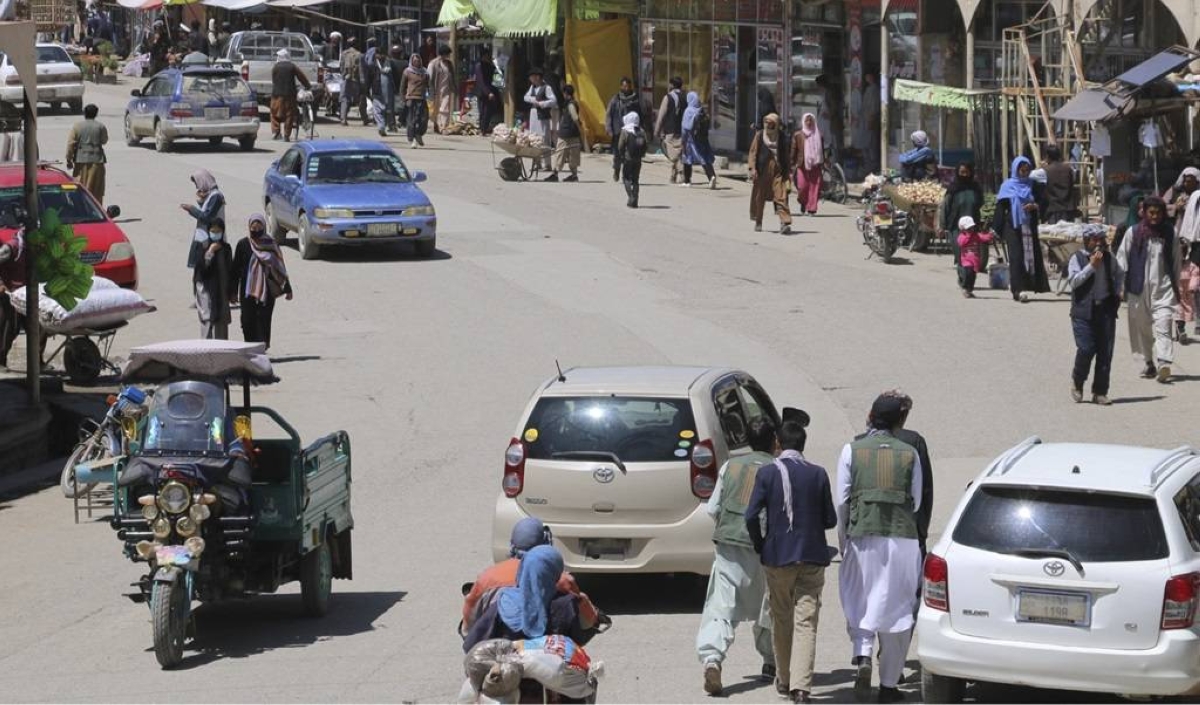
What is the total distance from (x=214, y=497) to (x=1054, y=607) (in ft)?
15.9

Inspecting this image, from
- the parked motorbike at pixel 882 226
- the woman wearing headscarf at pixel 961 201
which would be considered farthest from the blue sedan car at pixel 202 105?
the woman wearing headscarf at pixel 961 201

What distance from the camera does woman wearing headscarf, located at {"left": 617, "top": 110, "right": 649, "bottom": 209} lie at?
32684mm

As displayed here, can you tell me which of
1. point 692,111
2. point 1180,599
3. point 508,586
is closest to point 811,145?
point 692,111

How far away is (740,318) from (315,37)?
38.0 m

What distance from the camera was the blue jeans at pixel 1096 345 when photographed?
19156mm

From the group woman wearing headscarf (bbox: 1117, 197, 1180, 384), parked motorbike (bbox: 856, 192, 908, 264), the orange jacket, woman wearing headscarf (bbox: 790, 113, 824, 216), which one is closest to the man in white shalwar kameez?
the orange jacket

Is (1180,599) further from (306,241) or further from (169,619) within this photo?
(306,241)

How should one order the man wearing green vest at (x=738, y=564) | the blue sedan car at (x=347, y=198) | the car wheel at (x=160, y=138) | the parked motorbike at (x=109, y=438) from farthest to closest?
1. the car wheel at (x=160, y=138)
2. the blue sedan car at (x=347, y=198)
3. the parked motorbike at (x=109, y=438)
4. the man wearing green vest at (x=738, y=564)

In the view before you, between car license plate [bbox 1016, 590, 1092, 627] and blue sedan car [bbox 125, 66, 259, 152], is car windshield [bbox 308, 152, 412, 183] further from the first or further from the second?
car license plate [bbox 1016, 590, 1092, 627]

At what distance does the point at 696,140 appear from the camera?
3666cm

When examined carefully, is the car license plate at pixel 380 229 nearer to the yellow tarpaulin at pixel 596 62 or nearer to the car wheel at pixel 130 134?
the yellow tarpaulin at pixel 596 62

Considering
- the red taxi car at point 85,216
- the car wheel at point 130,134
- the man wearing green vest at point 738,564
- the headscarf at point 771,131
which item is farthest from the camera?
the car wheel at point 130,134

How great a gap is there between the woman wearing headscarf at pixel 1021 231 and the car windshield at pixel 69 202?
450 inches

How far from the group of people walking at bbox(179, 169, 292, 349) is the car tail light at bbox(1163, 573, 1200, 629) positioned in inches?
533
